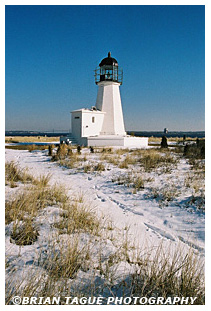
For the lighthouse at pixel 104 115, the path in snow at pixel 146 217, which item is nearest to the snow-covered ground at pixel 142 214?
the path in snow at pixel 146 217

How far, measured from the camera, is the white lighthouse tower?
23312 millimetres

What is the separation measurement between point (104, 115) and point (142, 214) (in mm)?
19622

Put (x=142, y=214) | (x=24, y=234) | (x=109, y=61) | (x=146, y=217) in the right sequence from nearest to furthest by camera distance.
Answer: (x=24, y=234)
(x=146, y=217)
(x=142, y=214)
(x=109, y=61)

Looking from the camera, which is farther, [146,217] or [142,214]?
[142,214]

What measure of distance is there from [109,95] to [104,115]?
91.9 inches

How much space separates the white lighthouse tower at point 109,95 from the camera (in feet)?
76.5

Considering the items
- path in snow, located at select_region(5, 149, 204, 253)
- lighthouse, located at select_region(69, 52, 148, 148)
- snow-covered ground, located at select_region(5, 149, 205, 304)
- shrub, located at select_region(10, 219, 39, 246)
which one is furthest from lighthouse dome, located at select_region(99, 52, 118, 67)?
shrub, located at select_region(10, 219, 39, 246)

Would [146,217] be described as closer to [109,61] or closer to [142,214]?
[142,214]

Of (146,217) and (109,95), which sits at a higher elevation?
(109,95)

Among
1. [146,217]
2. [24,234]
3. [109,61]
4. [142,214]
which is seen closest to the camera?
[24,234]

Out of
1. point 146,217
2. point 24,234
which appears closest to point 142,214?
point 146,217

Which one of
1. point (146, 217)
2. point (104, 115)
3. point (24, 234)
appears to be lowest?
point (146, 217)

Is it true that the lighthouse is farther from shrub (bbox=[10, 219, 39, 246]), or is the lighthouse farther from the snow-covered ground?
shrub (bbox=[10, 219, 39, 246])

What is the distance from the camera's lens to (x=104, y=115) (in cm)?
2378
